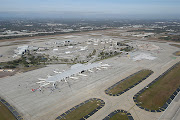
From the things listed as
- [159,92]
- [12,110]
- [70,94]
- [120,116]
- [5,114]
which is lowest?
[5,114]

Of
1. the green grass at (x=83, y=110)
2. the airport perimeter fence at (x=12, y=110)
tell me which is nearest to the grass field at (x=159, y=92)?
the green grass at (x=83, y=110)

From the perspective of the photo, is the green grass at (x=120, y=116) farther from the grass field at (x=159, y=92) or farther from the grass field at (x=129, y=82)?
the grass field at (x=129, y=82)

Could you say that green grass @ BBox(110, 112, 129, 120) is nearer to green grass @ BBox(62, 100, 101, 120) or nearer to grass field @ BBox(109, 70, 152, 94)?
green grass @ BBox(62, 100, 101, 120)

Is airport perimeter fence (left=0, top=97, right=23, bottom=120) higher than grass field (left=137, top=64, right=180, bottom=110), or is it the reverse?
grass field (left=137, top=64, right=180, bottom=110)

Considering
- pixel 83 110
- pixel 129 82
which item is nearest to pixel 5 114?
pixel 83 110

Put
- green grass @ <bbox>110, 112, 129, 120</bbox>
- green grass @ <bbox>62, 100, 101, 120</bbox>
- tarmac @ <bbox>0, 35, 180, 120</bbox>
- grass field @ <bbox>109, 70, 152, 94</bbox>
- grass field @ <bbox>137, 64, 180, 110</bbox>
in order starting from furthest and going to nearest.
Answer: grass field @ <bbox>109, 70, 152, 94</bbox>, grass field @ <bbox>137, 64, 180, 110</bbox>, tarmac @ <bbox>0, 35, 180, 120</bbox>, green grass @ <bbox>62, 100, 101, 120</bbox>, green grass @ <bbox>110, 112, 129, 120</bbox>

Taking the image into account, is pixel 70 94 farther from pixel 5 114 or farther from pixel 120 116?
pixel 5 114

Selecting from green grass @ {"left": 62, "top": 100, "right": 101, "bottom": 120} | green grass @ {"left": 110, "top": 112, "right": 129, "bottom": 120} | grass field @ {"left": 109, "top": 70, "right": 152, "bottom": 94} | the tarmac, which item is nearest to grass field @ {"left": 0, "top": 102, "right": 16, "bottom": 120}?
the tarmac
